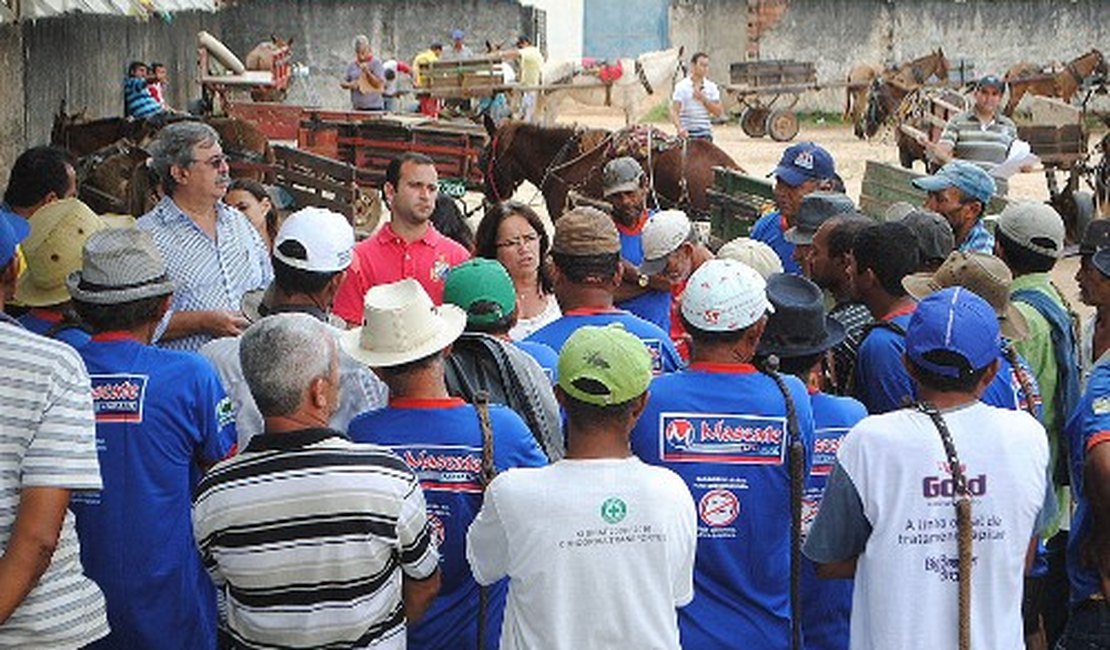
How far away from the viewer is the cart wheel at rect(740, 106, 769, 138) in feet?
95.0

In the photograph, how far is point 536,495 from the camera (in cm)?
328

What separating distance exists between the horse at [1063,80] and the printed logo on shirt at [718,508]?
22.1 m

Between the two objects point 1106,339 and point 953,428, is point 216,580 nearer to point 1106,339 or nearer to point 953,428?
point 953,428

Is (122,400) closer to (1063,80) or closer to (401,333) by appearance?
(401,333)

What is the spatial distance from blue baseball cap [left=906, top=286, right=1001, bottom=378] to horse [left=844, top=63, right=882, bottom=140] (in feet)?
85.1

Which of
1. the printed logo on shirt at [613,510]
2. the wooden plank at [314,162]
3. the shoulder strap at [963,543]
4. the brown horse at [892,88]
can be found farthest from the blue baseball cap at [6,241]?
the brown horse at [892,88]

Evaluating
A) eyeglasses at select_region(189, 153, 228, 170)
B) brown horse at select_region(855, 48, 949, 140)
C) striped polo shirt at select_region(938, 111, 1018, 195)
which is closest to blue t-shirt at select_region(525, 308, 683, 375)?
eyeglasses at select_region(189, 153, 228, 170)

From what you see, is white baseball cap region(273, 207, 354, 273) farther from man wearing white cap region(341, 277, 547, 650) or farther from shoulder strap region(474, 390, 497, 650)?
shoulder strap region(474, 390, 497, 650)

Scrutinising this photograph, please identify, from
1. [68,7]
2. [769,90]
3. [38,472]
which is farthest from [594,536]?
[769,90]

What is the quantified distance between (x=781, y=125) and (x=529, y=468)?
25.7 metres

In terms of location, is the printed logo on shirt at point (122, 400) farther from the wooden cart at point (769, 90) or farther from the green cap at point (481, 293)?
the wooden cart at point (769, 90)

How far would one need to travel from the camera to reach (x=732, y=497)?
3807 mm

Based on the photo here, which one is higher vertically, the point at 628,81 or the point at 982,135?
the point at 628,81

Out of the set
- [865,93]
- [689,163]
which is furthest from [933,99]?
[865,93]
